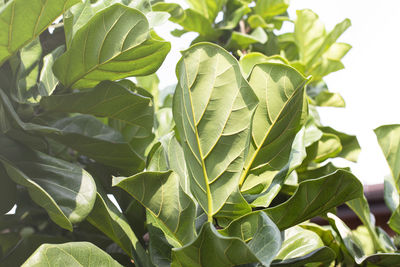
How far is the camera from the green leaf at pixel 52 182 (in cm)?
53

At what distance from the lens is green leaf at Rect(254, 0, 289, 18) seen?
50.8 inches

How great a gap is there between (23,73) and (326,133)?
60cm

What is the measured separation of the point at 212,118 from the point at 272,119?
0.09 m

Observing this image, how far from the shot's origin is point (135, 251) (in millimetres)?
606

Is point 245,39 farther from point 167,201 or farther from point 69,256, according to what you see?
point 69,256

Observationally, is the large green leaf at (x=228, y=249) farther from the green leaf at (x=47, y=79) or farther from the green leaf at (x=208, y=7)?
the green leaf at (x=208, y=7)

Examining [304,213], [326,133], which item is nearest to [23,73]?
[304,213]

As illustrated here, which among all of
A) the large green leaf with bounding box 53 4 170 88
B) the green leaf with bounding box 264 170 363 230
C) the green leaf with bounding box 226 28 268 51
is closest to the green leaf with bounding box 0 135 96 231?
the large green leaf with bounding box 53 4 170 88

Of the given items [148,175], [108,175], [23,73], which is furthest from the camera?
[108,175]

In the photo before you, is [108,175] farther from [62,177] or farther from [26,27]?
[26,27]

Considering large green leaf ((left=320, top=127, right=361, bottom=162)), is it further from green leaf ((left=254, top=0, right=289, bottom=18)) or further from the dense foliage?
green leaf ((left=254, top=0, right=289, bottom=18))

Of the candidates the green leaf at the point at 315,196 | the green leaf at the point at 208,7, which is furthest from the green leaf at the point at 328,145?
the green leaf at the point at 208,7

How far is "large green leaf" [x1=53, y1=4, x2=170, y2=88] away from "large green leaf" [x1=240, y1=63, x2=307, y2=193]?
0.16 metres

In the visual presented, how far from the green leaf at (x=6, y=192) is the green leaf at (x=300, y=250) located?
0.39 m
